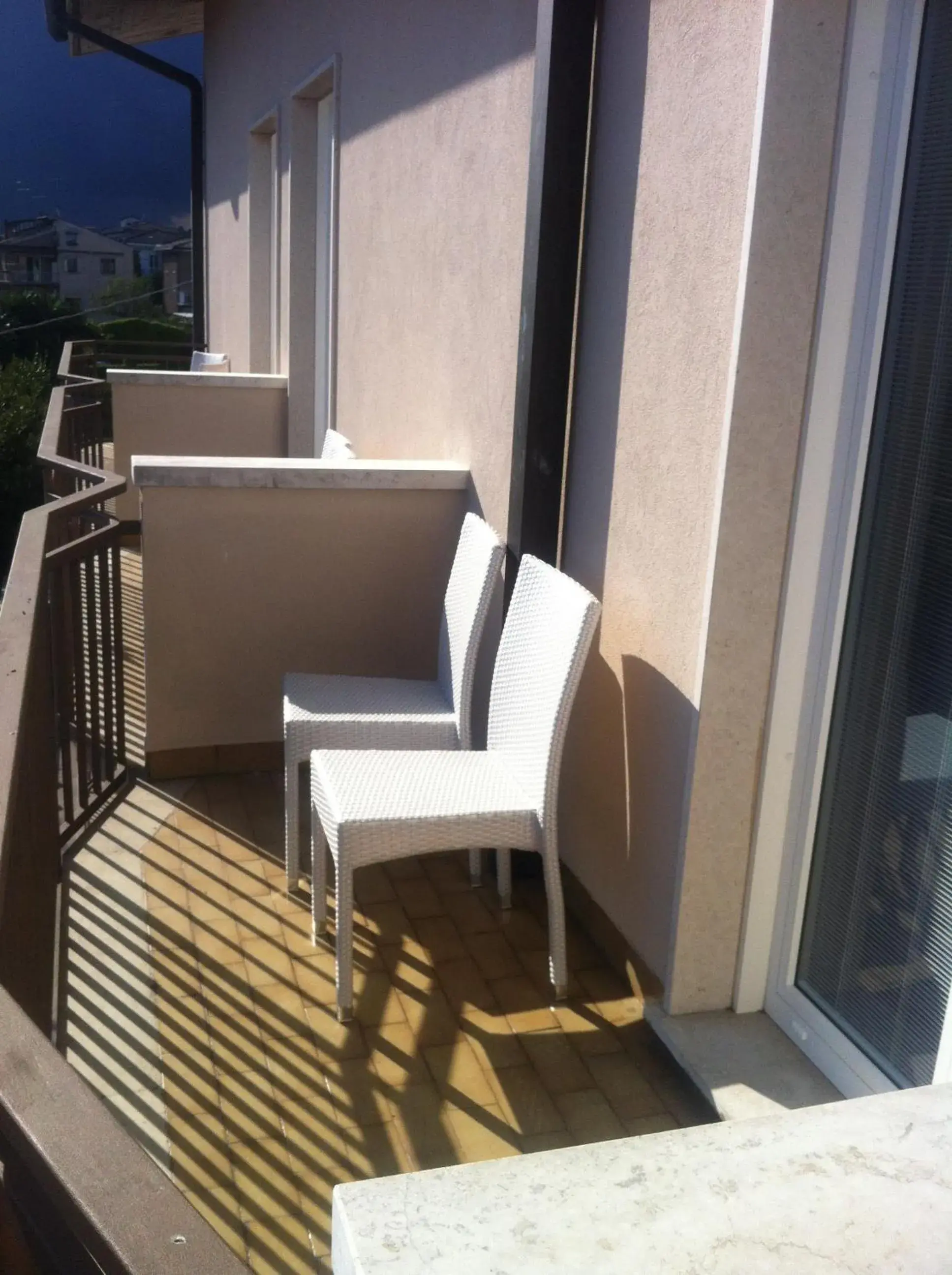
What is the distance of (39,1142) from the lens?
2.78 feet

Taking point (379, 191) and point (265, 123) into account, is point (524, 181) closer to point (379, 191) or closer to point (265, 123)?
point (379, 191)

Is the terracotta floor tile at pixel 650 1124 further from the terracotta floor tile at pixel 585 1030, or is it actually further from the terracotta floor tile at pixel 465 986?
the terracotta floor tile at pixel 465 986

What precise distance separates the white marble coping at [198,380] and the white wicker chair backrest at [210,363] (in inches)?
80.4

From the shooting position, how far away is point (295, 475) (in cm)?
358

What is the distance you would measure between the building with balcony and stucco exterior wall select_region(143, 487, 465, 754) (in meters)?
0.01

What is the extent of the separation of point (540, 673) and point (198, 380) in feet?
15.5

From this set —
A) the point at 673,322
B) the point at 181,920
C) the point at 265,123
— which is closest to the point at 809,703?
the point at 673,322

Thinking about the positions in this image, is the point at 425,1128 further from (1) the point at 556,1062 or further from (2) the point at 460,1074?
(1) the point at 556,1062

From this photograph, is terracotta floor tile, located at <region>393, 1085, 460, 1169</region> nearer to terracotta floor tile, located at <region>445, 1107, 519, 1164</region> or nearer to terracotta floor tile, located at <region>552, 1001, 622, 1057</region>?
terracotta floor tile, located at <region>445, 1107, 519, 1164</region>

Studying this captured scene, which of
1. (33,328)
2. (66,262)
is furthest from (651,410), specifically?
(66,262)

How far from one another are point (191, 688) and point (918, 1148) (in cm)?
291

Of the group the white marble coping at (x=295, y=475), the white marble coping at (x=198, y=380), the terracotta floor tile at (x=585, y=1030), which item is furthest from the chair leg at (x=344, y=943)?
the white marble coping at (x=198, y=380)

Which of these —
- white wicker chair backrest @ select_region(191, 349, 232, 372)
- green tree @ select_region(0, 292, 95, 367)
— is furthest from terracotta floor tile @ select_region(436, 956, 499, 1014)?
green tree @ select_region(0, 292, 95, 367)

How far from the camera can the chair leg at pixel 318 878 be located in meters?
2.88
